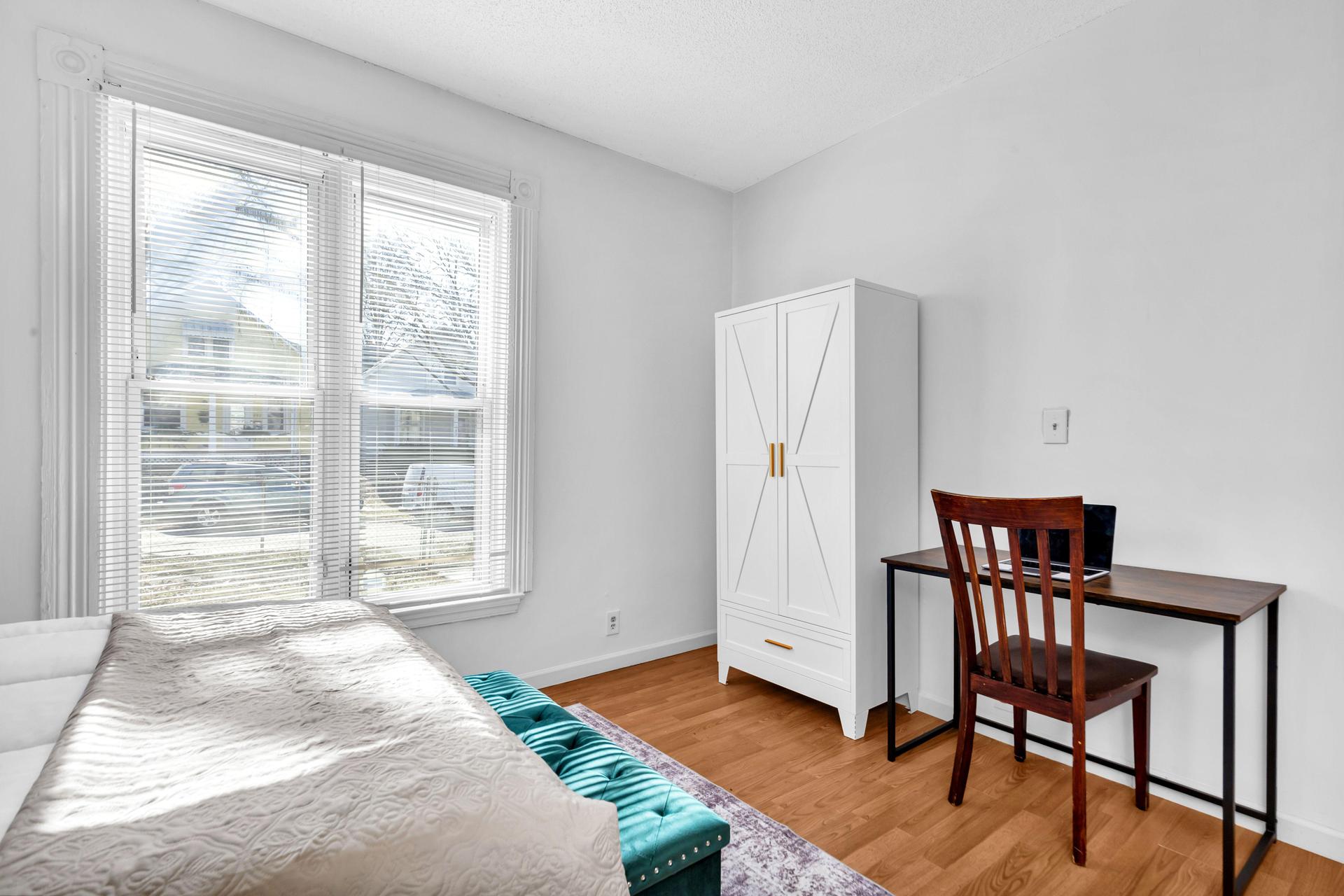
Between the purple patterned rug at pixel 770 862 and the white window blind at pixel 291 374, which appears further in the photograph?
the white window blind at pixel 291 374

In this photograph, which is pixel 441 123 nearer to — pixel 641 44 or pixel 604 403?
pixel 641 44

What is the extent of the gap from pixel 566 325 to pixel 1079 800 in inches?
108

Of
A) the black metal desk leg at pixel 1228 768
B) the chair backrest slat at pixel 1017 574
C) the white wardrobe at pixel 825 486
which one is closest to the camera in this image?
the black metal desk leg at pixel 1228 768

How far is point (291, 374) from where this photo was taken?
8.23 feet

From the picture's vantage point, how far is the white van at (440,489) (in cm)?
281

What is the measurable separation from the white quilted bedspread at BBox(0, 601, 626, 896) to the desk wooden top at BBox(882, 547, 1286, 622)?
1.54m

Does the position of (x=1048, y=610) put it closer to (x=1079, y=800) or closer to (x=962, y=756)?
(x=1079, y=800)

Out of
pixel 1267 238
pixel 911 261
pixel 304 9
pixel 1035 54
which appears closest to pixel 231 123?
pixel 304 9

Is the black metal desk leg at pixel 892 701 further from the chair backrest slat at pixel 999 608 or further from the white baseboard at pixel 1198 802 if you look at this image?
the chair backrest slat at pixel 999 608

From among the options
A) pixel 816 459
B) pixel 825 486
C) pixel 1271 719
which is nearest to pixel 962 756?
pixel 1271 719

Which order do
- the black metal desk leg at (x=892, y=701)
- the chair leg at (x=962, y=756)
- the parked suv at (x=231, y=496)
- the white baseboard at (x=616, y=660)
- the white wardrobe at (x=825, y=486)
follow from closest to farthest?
the chair leg at (x=962, y=756), the parked suv at (x=231, y=496), the black metal desk leg at (x=892, y=701), the white wardrobe at (x=825, y=486), the white baseboard at (x=616, y=660)

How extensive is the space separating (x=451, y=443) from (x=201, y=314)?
3.35ft

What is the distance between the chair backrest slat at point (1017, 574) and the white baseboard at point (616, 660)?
1.62m

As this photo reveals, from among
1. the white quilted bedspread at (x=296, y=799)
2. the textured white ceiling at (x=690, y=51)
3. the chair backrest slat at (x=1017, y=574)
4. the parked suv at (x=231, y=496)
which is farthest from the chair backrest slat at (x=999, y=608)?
the parked suv at (x=231, y=496)
